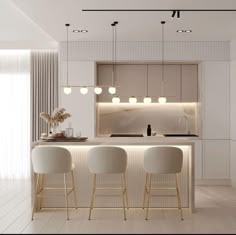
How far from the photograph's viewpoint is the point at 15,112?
9.66 meters

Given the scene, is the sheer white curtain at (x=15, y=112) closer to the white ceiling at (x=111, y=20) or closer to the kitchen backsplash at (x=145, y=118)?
the white ceiling at (x=111, y=20)

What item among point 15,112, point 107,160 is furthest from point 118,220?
point 15,112

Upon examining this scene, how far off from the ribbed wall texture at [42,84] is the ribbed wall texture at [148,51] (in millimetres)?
715

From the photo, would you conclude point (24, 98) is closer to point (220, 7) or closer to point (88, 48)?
point (88, 48)

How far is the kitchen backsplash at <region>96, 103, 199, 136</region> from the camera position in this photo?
945 cm

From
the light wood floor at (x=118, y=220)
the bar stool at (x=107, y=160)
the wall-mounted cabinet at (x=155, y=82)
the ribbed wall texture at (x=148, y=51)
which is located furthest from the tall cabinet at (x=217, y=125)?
the bar stool at (x=107, y=160)

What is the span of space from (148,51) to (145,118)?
143 cm

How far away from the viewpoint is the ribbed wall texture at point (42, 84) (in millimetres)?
9539

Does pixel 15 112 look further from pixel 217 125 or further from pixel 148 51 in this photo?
pixel 217 125

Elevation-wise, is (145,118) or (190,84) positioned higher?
(190,84)

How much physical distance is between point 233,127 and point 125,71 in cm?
239

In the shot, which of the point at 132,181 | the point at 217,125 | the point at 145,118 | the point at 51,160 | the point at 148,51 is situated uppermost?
the point at 148,51

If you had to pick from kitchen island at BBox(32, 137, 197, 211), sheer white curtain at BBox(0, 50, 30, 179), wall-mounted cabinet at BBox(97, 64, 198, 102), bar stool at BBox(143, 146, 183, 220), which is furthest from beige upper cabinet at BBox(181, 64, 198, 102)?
bar stool at BBox(143, 146, 183, 220)

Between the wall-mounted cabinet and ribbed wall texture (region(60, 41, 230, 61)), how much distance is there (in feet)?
A: 1.27
